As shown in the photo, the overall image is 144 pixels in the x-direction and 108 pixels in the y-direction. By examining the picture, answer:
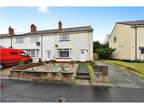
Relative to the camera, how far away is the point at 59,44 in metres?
21.1

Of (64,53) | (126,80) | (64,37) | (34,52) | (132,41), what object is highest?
(64,37)

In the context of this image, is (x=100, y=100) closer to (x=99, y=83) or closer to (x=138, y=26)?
(x=99, y=83)

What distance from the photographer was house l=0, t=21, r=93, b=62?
19.7 metres

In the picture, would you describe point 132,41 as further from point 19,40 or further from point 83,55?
point 19,40

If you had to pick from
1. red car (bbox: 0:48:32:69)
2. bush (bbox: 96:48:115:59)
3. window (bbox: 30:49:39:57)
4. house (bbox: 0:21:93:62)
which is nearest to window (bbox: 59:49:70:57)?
house (bbox: 0:21:93:62)

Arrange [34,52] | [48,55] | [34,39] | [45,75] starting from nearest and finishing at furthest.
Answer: [45,75]
[48,55]
[34,52]
[34,39]

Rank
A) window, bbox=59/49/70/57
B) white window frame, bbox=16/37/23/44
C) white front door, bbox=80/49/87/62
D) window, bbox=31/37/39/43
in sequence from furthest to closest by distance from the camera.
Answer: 1. white window frame, bbox=16/37/23/44
2. window, bbox=31/37/39/43
3. window, bbox=59/49/70/57
4. white front door, bbox=80/49/87/62

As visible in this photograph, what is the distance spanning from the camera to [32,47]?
73.7ft

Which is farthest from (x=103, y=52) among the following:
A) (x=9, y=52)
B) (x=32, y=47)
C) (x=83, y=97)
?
(x=83, y=97)

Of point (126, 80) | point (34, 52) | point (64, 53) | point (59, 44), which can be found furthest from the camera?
point (34, 52)

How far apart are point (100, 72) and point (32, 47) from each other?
17.0 metres

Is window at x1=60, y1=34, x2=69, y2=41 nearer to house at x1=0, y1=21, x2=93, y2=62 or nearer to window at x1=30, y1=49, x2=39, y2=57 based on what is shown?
house at x1=0, y1=21, x2=93, y2=62

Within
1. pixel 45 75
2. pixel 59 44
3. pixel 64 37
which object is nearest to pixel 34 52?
pixel 59 44

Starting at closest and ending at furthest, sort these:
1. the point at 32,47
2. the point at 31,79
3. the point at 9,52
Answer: the point at 31,79
the point at 9,52
the point at 32,47
